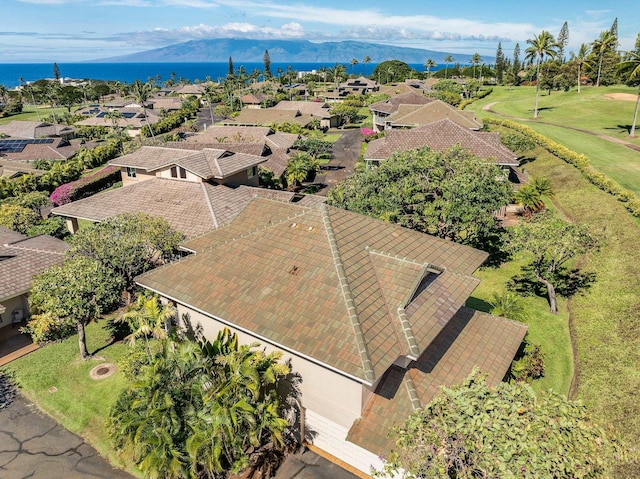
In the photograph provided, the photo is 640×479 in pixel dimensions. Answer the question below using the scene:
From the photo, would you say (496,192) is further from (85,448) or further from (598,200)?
(85,448)

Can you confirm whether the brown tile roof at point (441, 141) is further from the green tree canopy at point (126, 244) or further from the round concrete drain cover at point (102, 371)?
the round concrete drain cover at point (102, 371)

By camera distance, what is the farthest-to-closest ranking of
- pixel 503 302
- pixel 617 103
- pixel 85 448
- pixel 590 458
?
1. pixel 617 103
2. pixel 503 302
3. pixel 85 448
4. pixel 590 458

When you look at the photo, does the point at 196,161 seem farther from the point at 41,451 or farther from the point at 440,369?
the point at 440,369

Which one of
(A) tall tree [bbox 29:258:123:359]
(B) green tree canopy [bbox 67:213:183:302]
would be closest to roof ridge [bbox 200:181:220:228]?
(B) green tree canopy [bbox 67:213:183:302]

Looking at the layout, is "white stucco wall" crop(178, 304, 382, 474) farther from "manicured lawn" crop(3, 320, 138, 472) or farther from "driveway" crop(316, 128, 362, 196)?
"driveway" crop(316, 128, 362, 196)

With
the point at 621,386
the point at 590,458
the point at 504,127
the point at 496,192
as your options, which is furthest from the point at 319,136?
the point at 590,458

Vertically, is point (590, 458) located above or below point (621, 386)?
above
